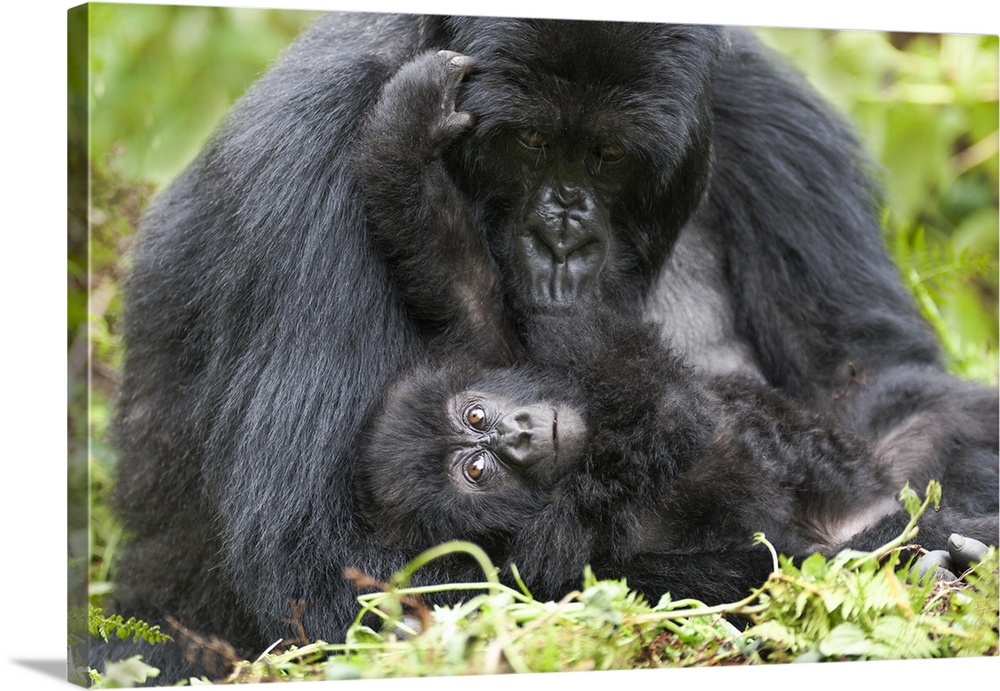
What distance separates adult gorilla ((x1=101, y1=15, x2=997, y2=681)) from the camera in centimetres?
283

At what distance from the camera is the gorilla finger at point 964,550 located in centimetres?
283

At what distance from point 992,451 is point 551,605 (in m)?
1.59

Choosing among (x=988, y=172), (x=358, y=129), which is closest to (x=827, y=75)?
(x=988, y=172)

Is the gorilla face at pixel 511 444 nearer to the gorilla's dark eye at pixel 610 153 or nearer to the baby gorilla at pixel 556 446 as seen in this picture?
the baby gorilla at pixel 556 446

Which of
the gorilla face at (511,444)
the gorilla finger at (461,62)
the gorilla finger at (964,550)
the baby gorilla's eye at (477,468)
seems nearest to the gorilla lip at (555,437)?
the gorilla face at (511,444)

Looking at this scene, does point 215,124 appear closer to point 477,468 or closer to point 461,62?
point 461,62

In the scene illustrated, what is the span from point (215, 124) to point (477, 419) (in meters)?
1.16

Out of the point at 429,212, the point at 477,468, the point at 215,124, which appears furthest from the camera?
the point at 215,124

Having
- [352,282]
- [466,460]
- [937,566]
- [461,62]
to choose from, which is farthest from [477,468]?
[937,566]

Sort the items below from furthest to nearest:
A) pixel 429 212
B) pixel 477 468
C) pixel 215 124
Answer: pixel 215 124
pixel 429 212
pixel 477 468

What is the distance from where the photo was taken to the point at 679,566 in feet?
9.46

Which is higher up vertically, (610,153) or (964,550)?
(610,153)

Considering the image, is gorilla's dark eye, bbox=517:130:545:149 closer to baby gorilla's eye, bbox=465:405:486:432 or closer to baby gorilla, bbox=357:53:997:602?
baby gorilla, bbox=357:53:997:602

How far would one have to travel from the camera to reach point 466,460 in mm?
2771
